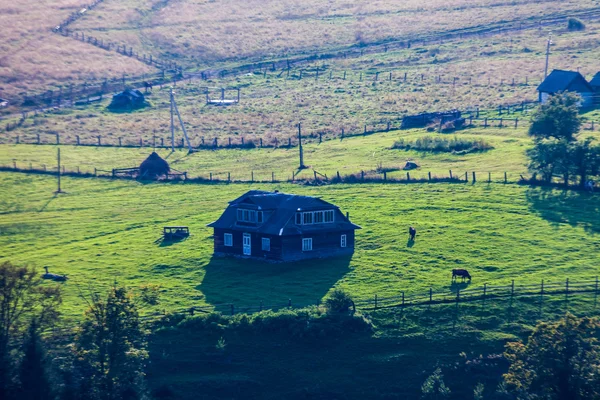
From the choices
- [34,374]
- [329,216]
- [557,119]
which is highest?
[557,119]

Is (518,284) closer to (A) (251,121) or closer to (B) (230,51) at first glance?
(A) (251,121)

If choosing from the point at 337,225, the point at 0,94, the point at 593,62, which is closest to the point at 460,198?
the point at 337,225

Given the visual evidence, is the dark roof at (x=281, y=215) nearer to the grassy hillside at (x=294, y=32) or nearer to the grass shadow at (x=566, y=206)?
the grass shadow at (x=566, y=206)

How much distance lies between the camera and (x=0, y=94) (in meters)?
155

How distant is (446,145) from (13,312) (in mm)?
57998

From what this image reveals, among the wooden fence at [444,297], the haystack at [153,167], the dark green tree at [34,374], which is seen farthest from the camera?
the haystack at [153,167]

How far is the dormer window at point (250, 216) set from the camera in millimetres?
80812

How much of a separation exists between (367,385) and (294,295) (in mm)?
10952

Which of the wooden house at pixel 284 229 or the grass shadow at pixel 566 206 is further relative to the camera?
the grass shadow at pixel 566 206

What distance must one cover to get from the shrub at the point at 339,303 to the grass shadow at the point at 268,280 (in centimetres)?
183

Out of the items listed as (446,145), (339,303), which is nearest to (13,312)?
(339,303)

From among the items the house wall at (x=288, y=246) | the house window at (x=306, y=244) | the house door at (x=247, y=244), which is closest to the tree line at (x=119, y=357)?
the house wall at (x=288, y=246)

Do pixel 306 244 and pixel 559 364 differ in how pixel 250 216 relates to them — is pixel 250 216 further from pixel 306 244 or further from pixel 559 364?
pixel 559 364

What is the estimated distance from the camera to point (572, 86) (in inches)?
4906
